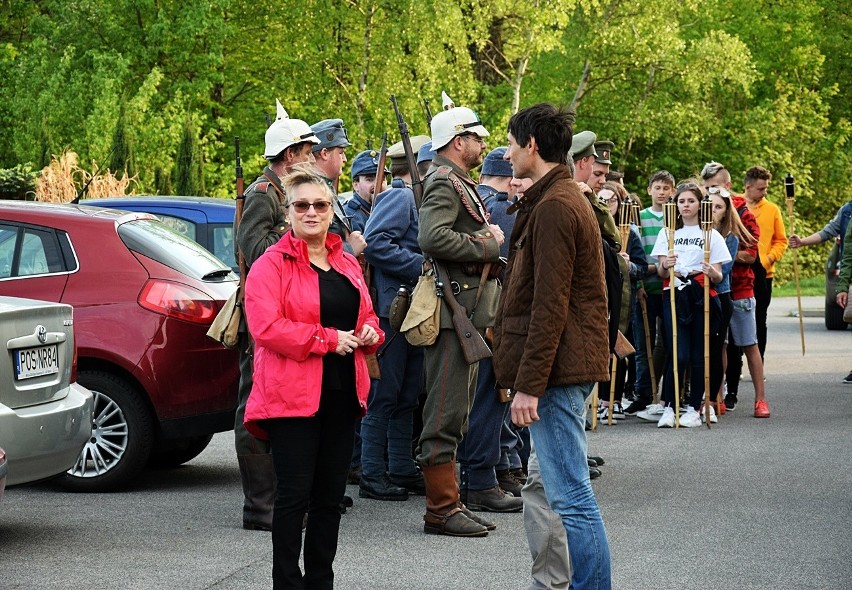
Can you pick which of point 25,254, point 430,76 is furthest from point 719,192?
point 430,76

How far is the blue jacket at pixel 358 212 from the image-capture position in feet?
31.9

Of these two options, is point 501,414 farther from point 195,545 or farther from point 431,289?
point 195,545

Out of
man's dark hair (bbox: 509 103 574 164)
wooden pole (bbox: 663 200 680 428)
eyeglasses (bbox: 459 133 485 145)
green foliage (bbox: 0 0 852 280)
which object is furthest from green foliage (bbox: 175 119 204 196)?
man's dark hair (bbox: 509 103 574 164)

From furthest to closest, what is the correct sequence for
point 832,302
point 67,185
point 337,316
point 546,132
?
point 832,302 → point 67,185 → point 337,316 → point 546,132

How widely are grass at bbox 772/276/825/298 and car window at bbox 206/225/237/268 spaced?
24380 millimetres

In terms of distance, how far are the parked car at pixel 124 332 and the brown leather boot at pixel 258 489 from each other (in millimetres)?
1216

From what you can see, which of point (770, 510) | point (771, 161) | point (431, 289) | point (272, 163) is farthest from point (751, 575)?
point (771, 161)

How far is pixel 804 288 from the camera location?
36719 millimetres

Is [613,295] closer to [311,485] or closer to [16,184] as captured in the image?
[311,485]

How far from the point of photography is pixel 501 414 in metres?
8.27

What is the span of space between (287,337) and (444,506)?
2317 millimetres

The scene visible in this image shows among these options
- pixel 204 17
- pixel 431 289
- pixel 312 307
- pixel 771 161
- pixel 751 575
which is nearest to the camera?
pixel 312 307

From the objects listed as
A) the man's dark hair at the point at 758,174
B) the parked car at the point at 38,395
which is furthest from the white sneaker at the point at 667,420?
the parked car at the point at 38,395

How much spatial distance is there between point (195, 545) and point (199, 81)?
91.3 ft
